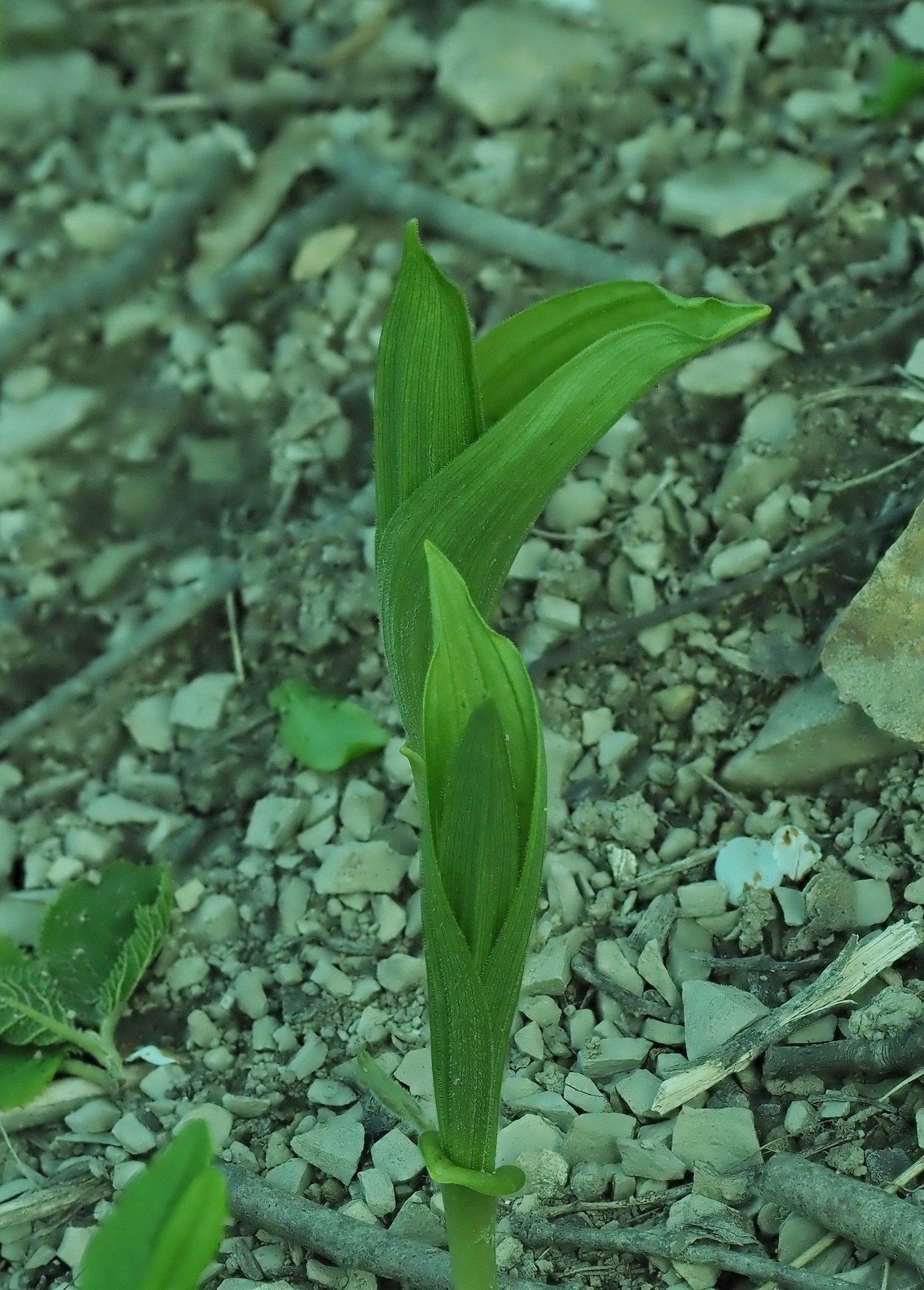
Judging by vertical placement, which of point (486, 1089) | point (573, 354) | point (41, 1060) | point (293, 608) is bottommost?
point (41, 1060)

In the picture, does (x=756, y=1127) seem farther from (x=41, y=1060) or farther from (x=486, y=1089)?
(x=41, y=1060)

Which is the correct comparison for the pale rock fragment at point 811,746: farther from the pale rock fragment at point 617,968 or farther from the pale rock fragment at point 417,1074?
the pale rock fragment at point 417,1074

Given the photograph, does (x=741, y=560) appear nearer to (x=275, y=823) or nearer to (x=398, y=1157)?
(x=275, y=823)

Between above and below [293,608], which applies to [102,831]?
below

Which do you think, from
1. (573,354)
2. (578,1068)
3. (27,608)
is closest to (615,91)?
(27,608)

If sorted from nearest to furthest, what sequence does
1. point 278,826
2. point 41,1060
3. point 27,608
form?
point 41,1060 → point 278,826 → point 27,608

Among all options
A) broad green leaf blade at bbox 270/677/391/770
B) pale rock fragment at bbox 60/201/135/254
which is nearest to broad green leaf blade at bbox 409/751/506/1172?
broad green leaf blade at bbox 270/677/391/770

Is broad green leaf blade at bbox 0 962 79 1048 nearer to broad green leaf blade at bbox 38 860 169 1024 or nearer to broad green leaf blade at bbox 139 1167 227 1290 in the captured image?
broad green leaf blade at bbox 38 860 169 1024
